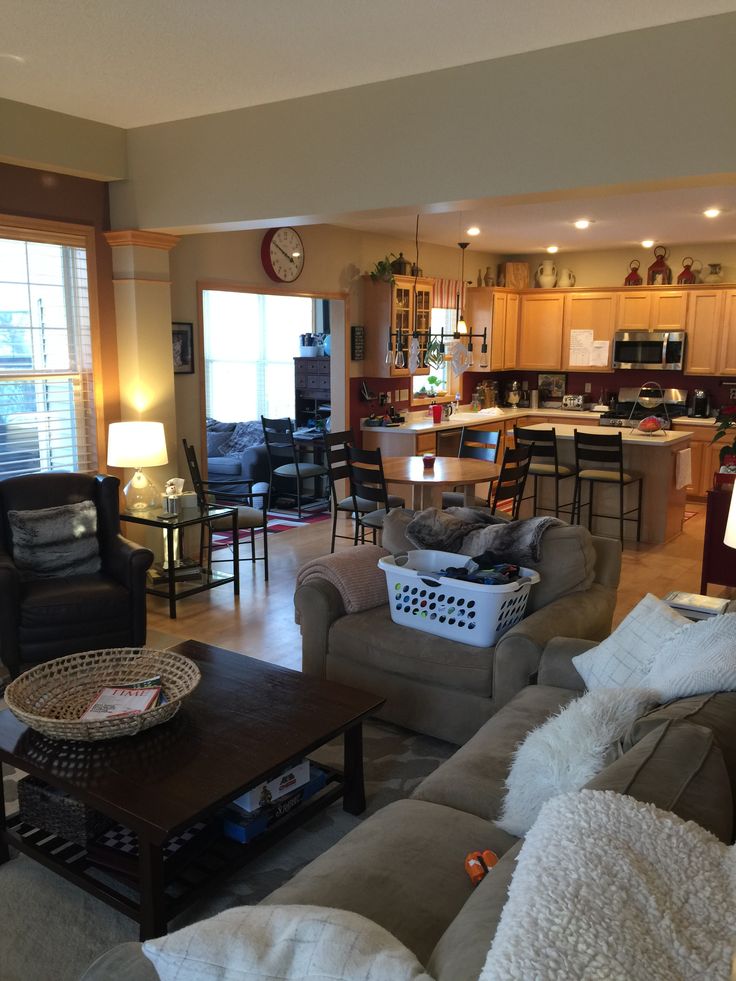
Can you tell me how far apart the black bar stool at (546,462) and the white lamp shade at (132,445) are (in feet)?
10.2

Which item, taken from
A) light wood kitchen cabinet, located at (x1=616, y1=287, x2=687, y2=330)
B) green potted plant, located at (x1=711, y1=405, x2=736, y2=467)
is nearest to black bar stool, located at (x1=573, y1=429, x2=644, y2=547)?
green potted plant, located at (x1=711, y1=405, x2=736, y2=467)

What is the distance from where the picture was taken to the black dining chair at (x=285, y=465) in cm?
792

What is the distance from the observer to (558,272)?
32.6 feet

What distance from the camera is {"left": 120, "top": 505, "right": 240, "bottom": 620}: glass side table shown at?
194 inches

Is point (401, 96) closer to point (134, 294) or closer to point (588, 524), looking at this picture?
point (134, 294)

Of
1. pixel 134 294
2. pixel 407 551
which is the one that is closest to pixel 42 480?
pixel 134 294

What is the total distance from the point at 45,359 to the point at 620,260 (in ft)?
22.7

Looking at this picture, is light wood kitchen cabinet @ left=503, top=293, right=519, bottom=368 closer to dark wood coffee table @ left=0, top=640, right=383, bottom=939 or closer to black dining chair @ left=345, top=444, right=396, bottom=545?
black dining chair @ left=345, top=444, right=396, bottom=545

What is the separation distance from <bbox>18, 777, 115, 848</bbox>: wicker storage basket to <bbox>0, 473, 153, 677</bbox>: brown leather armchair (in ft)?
5.08

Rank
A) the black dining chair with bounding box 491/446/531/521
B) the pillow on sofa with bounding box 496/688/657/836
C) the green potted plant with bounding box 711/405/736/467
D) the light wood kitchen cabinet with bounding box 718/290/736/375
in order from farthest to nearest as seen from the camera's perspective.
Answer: the light wood kitchen cabinet with bounding box 718/290/736/375
the black dining chair with bounding box 491/446/531/521
the green potted plant with bounding box 711/405/736/467
the pillow on sofa with bounding box 496/688/657/836

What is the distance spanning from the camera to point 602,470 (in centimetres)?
703

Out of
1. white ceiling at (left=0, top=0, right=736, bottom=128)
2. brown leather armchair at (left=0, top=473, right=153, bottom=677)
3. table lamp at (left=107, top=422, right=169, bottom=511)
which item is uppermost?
white ceiling at (left=0, top=0, right=736, bottom=128)

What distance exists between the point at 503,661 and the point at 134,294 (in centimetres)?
343

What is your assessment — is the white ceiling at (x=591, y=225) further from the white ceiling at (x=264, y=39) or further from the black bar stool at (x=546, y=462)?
the black bar stool at (x=546, y=462)
